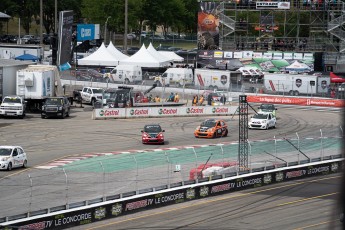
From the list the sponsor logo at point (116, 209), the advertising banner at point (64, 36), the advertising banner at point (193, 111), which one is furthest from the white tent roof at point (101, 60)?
the sponsor logo at point (116, 209)

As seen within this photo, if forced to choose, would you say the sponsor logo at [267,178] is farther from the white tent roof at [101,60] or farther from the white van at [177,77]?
the white tent roof at [101,60]

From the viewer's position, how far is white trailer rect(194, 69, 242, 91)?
6969cm

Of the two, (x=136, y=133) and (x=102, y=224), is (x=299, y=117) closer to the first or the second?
(x=136, y=133)

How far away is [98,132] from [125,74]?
26076 millimetres

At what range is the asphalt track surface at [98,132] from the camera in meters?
40.6

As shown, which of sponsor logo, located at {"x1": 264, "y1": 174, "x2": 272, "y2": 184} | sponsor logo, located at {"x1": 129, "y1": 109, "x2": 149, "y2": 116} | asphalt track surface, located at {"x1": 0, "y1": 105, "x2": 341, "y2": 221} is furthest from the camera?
sponsor logo, located at {"x1": 129, "y1": 109, "x2": 149, "y2": 116}

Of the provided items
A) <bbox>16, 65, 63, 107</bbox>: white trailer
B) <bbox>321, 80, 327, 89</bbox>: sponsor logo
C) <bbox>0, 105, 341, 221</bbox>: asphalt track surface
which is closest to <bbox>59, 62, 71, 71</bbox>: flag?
<bbox>0, 105, 341, 221</bbox>: asphalt track surface

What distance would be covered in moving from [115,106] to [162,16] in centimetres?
8055

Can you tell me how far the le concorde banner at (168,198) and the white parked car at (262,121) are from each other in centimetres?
1489

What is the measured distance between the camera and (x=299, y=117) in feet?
194

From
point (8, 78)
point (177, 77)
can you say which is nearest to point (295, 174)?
point (8, 78)

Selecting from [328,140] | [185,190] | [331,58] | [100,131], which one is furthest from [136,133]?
[331,58]

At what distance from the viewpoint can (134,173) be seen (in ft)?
92.0

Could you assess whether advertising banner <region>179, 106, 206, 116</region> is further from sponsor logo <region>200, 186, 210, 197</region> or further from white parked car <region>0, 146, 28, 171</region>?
sponsor logo <region>200, 186, 210, 197</region>
